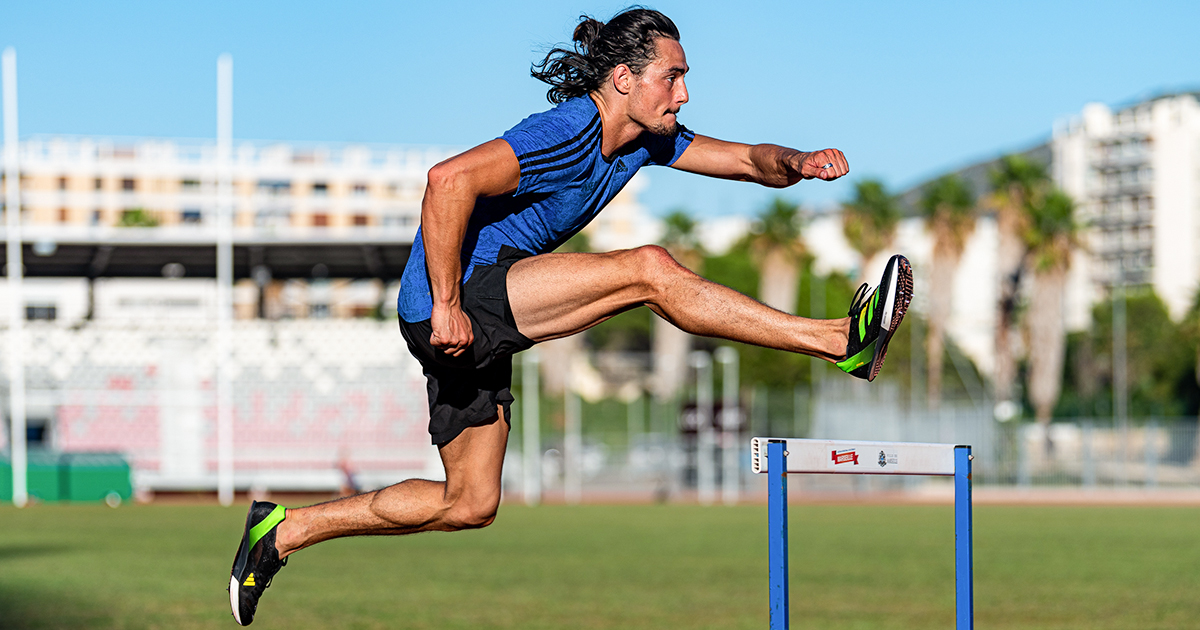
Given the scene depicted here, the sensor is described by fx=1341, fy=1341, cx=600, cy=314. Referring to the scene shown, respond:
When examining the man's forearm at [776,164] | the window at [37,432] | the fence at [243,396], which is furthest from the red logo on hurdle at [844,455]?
the window at [37,432]

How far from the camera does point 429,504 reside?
5.64 meters

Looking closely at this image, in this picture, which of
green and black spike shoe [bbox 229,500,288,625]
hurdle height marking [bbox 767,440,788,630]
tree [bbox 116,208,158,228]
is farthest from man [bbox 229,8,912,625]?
tree [bbox 116,208,158,228]

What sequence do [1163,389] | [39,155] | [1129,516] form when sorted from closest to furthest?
[1129,516] → [1163,389] → [39,155]

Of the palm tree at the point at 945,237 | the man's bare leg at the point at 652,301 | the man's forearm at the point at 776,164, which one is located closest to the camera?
the man's bare leg at the point at 652,301

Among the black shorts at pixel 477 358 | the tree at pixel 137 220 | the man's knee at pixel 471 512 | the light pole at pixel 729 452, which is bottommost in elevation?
the light pole at pixel 729 452

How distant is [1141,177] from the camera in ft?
307

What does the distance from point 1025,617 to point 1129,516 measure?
66.7 ft

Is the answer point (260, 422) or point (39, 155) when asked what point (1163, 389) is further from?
point (39, 155)

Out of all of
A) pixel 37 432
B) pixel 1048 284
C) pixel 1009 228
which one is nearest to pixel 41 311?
pixel 37 432

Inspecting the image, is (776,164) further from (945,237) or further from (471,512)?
(945,237)

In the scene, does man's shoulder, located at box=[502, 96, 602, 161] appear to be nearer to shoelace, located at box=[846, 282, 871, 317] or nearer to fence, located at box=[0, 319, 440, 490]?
shoelace, located at box=[846, 282, 871, 317]

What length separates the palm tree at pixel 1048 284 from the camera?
49.4m

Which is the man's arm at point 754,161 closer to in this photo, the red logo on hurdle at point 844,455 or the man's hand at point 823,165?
the man's hand at point 823,165

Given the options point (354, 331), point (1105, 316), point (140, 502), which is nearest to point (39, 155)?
point (354, 331)
